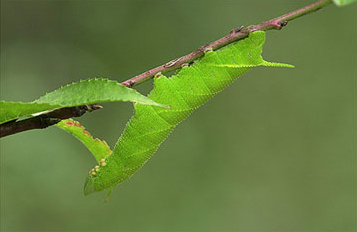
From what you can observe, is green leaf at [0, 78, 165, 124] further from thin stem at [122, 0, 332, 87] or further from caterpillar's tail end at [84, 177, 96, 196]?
caterpillar's tail end at [84, 177, 96, 196]

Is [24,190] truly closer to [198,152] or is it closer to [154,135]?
[198,152]

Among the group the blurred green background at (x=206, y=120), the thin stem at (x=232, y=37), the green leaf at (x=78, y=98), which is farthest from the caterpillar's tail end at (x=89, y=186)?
the blurred green background at (x=206, y=120)

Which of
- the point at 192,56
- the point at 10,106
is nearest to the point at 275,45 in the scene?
the point at 192,56

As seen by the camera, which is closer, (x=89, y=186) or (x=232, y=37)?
(x=232, y=37)

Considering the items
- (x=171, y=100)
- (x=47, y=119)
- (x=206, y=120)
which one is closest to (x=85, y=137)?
(x=47, y=119)

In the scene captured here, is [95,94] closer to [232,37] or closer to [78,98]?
[78,98]

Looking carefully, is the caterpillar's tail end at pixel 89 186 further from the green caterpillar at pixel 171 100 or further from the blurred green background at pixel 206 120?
the blurred green background at pixel 206 120
